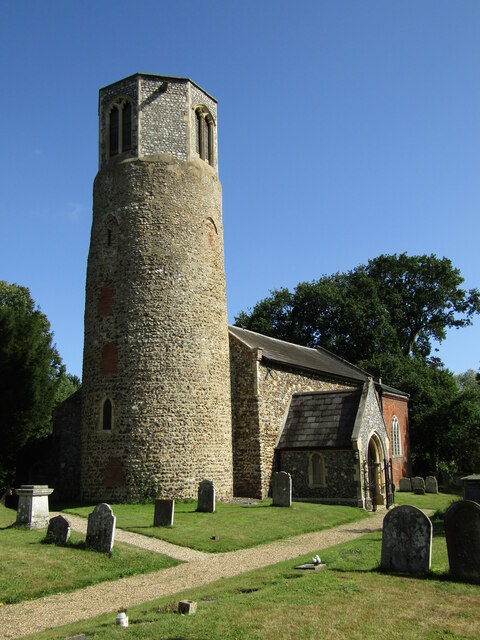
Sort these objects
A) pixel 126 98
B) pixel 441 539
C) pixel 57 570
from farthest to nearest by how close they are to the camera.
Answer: pixel 126 98 < pixel 441 539 < pixel 57 570

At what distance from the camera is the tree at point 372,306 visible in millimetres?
47594

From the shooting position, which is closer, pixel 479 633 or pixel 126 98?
pixel 479 633

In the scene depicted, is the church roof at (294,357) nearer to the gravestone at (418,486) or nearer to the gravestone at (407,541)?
the gravestone at (418,486)

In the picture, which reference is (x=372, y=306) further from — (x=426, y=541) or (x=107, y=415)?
(x=426, y=541)

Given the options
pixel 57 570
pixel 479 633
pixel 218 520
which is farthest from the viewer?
pixel 218 520

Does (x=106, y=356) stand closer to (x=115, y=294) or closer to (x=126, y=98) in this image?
(x=115, y=294)

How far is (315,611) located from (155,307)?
14490 millimetres

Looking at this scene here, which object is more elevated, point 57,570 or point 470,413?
point 470,413

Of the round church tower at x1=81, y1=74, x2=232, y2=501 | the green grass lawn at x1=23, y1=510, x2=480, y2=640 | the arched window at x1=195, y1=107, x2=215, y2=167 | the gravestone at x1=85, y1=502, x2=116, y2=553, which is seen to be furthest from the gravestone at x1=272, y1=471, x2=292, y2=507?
the arched window at x1=195, y1=107, x2=215, y2=167

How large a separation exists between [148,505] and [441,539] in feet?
32.0

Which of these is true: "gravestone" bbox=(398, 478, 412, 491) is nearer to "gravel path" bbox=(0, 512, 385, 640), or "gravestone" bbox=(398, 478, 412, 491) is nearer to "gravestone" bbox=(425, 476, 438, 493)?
"gravestone" bbox=(425, 476, 438, 493)

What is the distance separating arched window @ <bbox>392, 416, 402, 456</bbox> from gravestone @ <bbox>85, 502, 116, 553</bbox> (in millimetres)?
25496

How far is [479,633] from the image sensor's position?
6418 mm

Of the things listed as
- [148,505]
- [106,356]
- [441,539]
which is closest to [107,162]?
[106,356]
